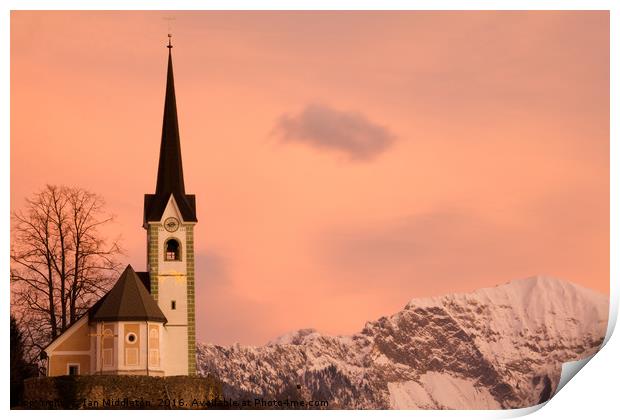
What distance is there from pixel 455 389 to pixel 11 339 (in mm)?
11148

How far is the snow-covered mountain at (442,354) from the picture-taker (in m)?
50.0

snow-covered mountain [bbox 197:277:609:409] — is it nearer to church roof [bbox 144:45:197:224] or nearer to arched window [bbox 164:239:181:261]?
arched window [bbox 164:239:181:261]

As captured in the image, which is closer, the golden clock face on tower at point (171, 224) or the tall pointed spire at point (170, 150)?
the tall pointed spire at point (170, 150)

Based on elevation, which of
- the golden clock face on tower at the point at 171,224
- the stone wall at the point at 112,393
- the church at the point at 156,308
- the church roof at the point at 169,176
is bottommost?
the stone wall at the point at 112,393

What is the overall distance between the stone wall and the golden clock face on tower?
15.7ft

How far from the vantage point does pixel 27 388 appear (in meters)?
49.2

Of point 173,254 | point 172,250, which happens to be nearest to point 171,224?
point 172,250

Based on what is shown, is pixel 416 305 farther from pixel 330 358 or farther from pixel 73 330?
pixel 73 330

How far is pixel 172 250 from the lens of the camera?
53.1 meters

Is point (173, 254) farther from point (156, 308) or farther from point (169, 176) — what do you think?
point (169, 176)

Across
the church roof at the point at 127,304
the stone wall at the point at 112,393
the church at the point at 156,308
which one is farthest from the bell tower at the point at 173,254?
the stone wall at the point at 112,393

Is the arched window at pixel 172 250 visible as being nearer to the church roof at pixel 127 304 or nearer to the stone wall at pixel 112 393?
the church roof at pixel 127 304

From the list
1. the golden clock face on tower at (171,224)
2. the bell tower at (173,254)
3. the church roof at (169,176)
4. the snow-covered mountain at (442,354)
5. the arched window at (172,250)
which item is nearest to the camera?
the snow-covered mountain at (442,354)

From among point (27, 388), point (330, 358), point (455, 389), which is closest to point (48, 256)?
point (27, 388)
